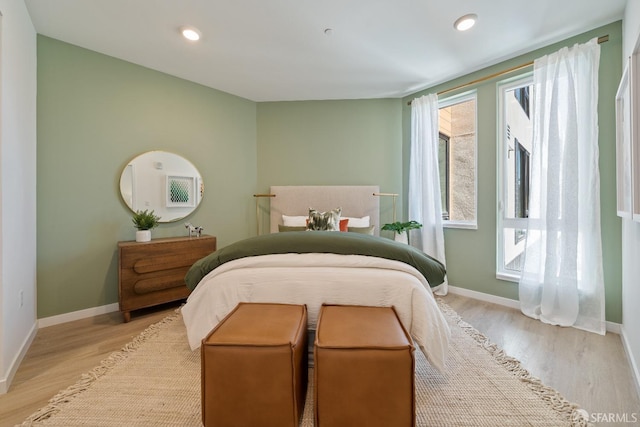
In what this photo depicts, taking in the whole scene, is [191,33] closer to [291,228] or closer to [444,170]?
[291,228]


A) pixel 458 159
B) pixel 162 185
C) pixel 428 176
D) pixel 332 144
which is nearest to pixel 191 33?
pixel 162 185

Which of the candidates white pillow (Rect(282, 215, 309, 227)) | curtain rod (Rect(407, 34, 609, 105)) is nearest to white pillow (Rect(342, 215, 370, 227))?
white pillow (Rect(282, 215, 309, 227))

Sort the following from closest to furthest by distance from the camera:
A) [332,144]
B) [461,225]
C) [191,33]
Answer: [191,33]
[461,225]
[332,144]

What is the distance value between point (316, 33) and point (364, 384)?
8.64ft

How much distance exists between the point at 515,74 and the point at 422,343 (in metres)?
2.88

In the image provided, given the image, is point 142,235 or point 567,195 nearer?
point 567,195

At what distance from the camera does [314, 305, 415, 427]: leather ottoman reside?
1057 millimetres

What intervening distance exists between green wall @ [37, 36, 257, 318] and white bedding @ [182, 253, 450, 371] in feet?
5.47

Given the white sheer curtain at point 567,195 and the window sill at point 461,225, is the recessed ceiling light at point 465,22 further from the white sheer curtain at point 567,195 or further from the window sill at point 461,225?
the window sill at point 461,225

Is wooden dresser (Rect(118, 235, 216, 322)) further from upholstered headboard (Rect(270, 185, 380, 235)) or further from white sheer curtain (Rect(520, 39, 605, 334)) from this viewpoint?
white sheer curtain (Rect(520, 39, 605, 334))

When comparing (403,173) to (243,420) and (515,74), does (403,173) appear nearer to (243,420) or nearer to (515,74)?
(515,74)

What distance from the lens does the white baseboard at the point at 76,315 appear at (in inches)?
89.7

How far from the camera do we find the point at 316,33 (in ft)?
7.54

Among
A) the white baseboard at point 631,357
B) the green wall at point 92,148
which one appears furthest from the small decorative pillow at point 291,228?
the white baseboard at point 631,357
